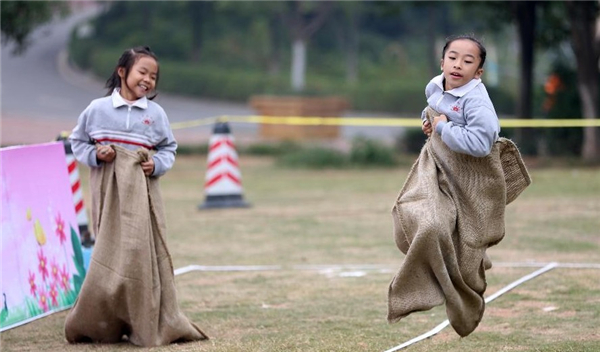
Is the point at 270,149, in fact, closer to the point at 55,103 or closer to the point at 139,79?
the point at 55,103

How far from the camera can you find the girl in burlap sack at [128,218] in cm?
686

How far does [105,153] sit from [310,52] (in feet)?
151

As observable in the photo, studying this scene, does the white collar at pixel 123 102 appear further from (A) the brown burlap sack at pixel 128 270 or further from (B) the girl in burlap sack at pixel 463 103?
(B) the girl in burlap sack at pixel 463 103

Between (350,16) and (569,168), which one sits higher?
(350,16)

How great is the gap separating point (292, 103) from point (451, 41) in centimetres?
2453

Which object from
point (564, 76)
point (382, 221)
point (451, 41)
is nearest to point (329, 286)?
point (451, 41)

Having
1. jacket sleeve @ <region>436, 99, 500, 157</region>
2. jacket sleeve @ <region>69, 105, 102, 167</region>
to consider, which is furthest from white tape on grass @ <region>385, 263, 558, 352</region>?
jacket sleeve @ <region>69, 105, 102, 167</region>

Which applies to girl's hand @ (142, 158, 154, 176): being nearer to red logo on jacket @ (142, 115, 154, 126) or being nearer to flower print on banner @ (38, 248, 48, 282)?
red logo on jacket @ (142, 115, 154, 126)

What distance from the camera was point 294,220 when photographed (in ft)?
45.6

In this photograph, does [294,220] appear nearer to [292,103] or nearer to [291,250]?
[291,250]

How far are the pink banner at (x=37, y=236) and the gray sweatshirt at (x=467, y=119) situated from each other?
2.97 metres

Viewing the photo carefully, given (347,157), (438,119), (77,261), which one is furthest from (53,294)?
(347,157)

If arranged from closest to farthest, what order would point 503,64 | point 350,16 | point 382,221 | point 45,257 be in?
1. point 45,257
2. point 382,221
3. point 350,16
4. point 503,64

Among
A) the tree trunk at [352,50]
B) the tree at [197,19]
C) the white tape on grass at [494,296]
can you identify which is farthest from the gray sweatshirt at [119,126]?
the tree trunk at [352,50]
